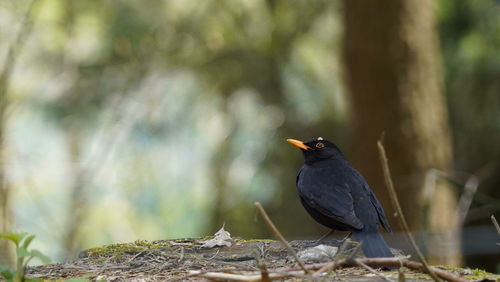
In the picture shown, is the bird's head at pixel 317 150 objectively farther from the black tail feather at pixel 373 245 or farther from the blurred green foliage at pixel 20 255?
the blurred green foliage at pixel 20 255

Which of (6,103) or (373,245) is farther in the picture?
(6,103)

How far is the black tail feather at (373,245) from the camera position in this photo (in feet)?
12.5

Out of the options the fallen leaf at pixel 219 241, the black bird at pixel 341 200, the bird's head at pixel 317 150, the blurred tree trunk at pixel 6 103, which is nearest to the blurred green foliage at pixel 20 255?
the fallen leaf at pixel 219 241

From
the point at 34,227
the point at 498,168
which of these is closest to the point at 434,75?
the point at 498,168

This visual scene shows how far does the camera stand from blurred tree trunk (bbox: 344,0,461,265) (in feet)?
27.6

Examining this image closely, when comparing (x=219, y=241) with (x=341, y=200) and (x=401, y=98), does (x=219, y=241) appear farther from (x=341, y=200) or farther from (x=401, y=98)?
(x=401, y=98)

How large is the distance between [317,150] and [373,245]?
1428mm

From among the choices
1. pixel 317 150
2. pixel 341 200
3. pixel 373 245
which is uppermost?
pixel 317 150

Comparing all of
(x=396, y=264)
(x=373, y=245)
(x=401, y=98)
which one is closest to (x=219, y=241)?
(x=373, y=245)

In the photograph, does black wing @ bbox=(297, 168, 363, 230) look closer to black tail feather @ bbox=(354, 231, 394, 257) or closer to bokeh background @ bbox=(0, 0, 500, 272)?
black tail feather @ bbox=(354, 231, 394, 257)

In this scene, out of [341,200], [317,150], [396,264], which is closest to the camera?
[396,264]

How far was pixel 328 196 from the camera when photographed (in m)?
4.59

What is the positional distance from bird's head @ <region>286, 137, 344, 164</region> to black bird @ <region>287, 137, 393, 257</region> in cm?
12

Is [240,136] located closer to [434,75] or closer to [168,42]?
[168,42]
